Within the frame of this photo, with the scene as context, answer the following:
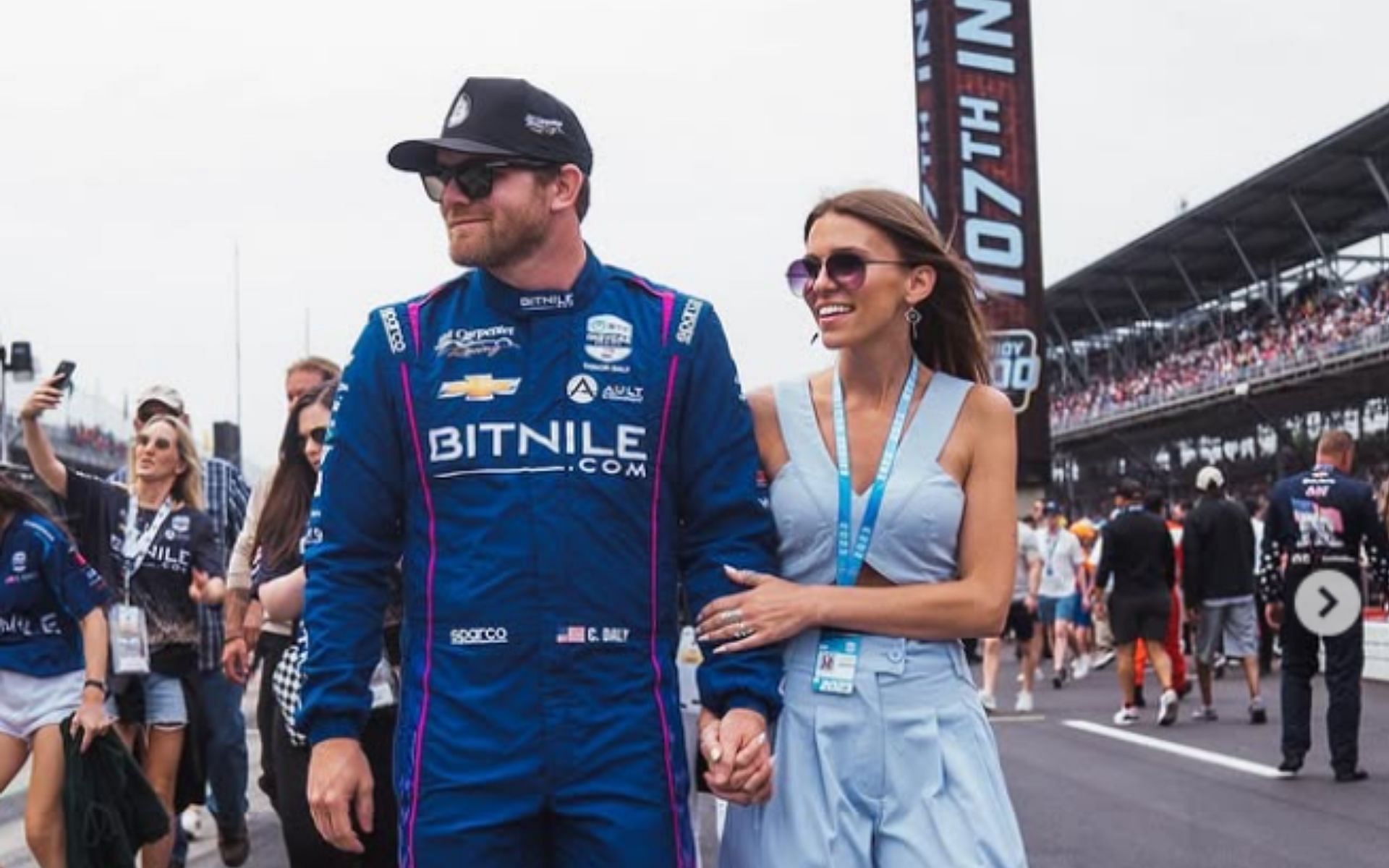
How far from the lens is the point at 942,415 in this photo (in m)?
2.94

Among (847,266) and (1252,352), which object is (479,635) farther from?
(1252,352)

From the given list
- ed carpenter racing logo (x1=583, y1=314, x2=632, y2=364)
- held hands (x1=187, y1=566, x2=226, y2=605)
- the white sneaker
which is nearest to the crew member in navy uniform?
the white sneaker

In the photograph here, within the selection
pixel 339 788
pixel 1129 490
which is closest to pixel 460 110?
pixel 339 788

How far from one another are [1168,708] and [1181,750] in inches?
63.4

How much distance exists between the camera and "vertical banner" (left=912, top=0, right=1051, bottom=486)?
2841 cm

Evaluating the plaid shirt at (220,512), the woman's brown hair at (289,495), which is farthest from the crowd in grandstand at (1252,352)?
the woman's brown hair at (289,495)

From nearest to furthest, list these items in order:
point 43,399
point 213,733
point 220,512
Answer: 1. point 43,399
2. point 213,733
3. point 220,512

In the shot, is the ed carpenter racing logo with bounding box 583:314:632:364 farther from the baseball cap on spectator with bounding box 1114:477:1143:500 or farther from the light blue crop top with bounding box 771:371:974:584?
the baseball cap on spectator with bounding box 1114:477:1143:500

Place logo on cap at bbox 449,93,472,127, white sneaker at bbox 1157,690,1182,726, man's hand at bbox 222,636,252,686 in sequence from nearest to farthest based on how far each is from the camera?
1. logo on cap at bbox 449,93,472,127
2. man's hand at bbox 222,636,252,686
3. white sneaker at bbox 1157,690,1182,726

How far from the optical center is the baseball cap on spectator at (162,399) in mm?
6621

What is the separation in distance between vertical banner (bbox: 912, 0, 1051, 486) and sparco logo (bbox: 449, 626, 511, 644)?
86.1 feet

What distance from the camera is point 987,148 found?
1124 inches

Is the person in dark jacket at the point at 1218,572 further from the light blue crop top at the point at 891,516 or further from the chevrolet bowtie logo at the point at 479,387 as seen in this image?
the chevrolet bowtie logo at the point at 479,387

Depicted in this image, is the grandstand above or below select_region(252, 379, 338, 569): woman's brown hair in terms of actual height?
above
